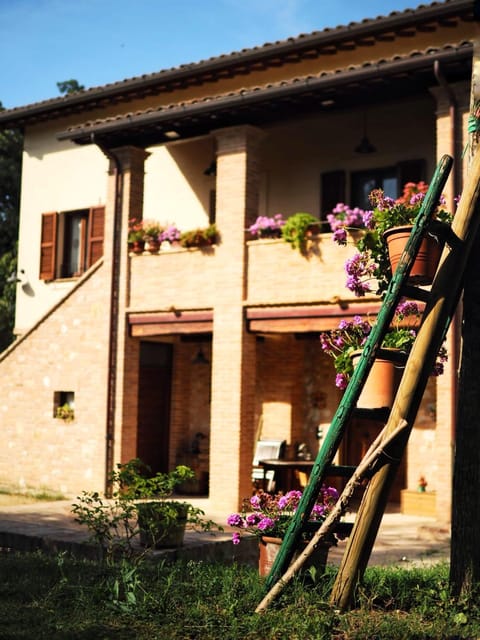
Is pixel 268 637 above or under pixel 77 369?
under

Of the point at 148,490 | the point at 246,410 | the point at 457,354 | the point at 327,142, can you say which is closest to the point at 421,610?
the point at 148,490

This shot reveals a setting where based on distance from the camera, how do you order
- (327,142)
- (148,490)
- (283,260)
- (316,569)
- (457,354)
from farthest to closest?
1. (327,142)
2. (283,260)
3. (457,354)
4. (148,490)
5. (316,569)

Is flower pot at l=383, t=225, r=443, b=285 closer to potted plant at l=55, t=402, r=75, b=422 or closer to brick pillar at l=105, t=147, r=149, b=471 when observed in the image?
brick pillar at l=105, t=147, r=149, b=471

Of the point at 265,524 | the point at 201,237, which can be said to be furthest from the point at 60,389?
the point at 265,524

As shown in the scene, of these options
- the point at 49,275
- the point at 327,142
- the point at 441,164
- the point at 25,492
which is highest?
the point at 327,142

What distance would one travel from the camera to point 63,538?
920 centimetres

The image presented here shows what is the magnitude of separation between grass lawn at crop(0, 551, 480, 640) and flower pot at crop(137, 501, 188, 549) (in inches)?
76.2

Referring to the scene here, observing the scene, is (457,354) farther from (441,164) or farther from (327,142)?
(441,164)

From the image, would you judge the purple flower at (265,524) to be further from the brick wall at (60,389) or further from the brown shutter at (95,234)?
the brown shutter at (95,234)

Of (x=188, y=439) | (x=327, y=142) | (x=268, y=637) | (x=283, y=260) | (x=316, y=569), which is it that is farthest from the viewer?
(x=188, y=439)

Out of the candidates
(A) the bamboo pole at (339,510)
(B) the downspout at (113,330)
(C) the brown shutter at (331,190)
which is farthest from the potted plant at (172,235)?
(A) the bamboo pole at (339,510)

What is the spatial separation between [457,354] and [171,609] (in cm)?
692

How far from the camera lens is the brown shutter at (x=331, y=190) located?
1452 cm

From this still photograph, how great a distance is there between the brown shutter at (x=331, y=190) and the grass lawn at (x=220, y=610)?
29.7 ft
